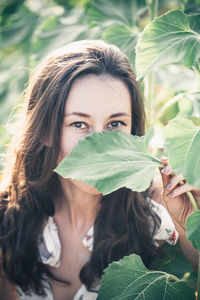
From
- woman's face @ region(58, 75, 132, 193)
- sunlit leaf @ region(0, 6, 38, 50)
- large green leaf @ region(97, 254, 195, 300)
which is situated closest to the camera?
large green leaf @ region(97, 254, 195, 300)

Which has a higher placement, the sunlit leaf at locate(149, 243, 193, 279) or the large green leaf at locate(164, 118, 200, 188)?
the large green leaf at locate(164, 118, 200, 188)

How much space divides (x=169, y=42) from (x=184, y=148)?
191 mm

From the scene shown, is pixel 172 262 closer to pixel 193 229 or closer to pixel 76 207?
pixel 76 207

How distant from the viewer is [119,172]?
53cm

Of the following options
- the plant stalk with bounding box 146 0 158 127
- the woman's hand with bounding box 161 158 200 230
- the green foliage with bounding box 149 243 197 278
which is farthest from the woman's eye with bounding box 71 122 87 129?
the green foliage with bounding box 149 243 197 278

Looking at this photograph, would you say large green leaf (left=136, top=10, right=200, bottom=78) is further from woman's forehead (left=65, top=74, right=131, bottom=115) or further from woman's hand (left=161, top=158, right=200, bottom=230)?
woman's forehead (left=65, top=74, right=131, bottom=115)

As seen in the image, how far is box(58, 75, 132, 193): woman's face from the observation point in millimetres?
871

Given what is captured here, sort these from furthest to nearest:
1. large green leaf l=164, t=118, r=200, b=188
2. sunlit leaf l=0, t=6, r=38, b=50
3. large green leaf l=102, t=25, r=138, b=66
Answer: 1. sunlit leaf l=0, t=6, r=38, b=50
2. large green leaf l=102, t=25, r=138, b=66
3. large green leaf l=164, t=118, r=200, b=188

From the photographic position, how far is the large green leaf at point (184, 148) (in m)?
0.47

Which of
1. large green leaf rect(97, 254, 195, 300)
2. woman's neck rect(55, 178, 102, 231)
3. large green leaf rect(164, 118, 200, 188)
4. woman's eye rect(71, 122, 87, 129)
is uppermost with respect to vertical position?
woman's eye rect(71, 122, 87, 129)

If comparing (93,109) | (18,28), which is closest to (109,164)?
(93,109)

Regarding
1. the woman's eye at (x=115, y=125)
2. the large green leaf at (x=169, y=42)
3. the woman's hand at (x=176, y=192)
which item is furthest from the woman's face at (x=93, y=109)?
the large green leaf at (x=169, y=42)

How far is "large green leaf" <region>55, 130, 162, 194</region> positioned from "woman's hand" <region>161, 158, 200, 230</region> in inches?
5.1

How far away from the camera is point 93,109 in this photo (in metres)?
0.87
